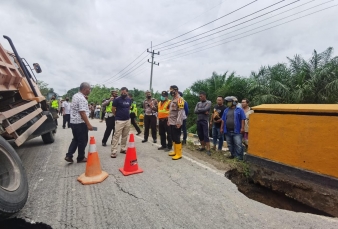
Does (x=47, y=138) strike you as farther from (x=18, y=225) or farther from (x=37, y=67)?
(x=18, y=225)

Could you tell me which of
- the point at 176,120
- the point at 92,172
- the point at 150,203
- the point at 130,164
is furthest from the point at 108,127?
the point at 150,203

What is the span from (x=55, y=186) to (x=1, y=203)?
3.82 feet

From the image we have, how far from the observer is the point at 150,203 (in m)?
2.66

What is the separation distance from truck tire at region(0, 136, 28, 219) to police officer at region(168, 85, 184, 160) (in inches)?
117

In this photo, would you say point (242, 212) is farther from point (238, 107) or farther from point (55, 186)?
point (238, 107)

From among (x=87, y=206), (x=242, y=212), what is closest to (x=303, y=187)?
(x=242, y=212)

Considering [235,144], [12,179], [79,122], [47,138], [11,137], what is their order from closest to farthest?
1. [12,179]
2. [11,137]
3. [79,122]
4. [235,144]
5. [47,138]

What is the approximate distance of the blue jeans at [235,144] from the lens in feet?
16.0

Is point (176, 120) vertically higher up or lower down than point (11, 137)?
higher up

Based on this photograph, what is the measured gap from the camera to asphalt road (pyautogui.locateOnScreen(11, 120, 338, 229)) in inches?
89.4

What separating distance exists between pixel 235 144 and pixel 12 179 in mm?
4348

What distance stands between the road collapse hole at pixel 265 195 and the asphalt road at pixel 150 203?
1.45ft

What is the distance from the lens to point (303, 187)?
3049 millimetres

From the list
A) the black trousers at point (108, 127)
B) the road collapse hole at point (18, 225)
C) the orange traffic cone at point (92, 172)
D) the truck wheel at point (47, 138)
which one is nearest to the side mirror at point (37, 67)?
the truck wheel at point (47, 138)
